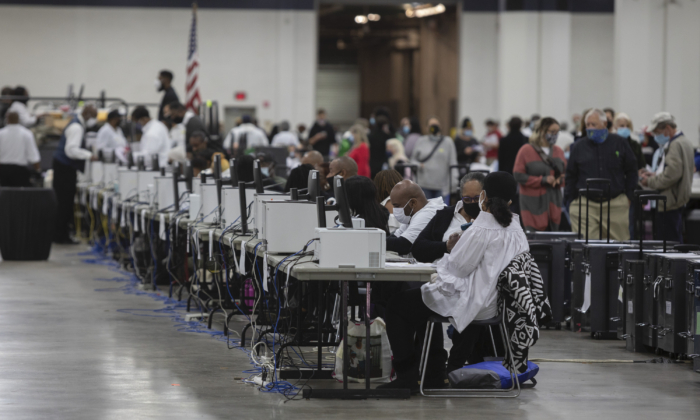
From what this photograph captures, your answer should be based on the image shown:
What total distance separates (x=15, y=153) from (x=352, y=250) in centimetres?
887

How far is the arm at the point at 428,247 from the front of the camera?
16.7 ft

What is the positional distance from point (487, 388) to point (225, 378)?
138 centimetres

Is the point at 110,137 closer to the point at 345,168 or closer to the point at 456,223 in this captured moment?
A: the point at 345,168

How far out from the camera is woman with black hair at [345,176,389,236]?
5168 mm

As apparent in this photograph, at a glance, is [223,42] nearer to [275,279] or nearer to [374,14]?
[374,14]

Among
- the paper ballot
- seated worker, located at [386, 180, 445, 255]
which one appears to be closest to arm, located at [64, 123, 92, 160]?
seated worker, located at [386, 180, 445, 255]

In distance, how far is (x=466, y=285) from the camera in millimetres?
4676

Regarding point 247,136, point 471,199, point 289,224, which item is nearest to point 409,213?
point 471,199

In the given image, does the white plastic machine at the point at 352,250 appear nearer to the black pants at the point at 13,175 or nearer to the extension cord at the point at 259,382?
the extension cord at the point at 259,382

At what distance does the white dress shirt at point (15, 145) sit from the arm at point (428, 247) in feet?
27.3

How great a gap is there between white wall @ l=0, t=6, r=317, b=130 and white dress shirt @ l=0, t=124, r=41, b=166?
382 inches

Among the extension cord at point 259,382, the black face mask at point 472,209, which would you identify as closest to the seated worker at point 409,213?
the black face mask at point 472,209

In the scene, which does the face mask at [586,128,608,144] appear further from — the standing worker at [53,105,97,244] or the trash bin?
the standing worker at [53,105,97,244]

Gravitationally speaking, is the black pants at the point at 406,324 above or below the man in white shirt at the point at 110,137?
below
